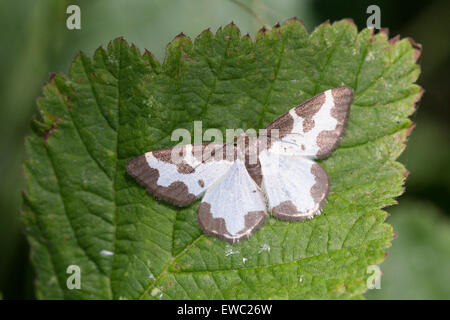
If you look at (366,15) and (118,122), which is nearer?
(118,122)

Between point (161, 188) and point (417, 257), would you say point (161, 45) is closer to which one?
point (161, 188)

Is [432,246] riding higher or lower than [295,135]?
lower

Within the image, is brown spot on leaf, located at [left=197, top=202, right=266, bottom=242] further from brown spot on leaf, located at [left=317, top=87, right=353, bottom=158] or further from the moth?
brown spot on leaf, located at [left=317, top=87, right=353, bottom=158]

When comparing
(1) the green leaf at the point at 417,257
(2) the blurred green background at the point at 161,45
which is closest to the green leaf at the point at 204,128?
(2) the blurred green background at the point at 161,45

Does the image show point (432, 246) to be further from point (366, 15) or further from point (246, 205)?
point (246, 205)

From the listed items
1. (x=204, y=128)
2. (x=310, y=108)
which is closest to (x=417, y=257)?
(x=310, y=108)
